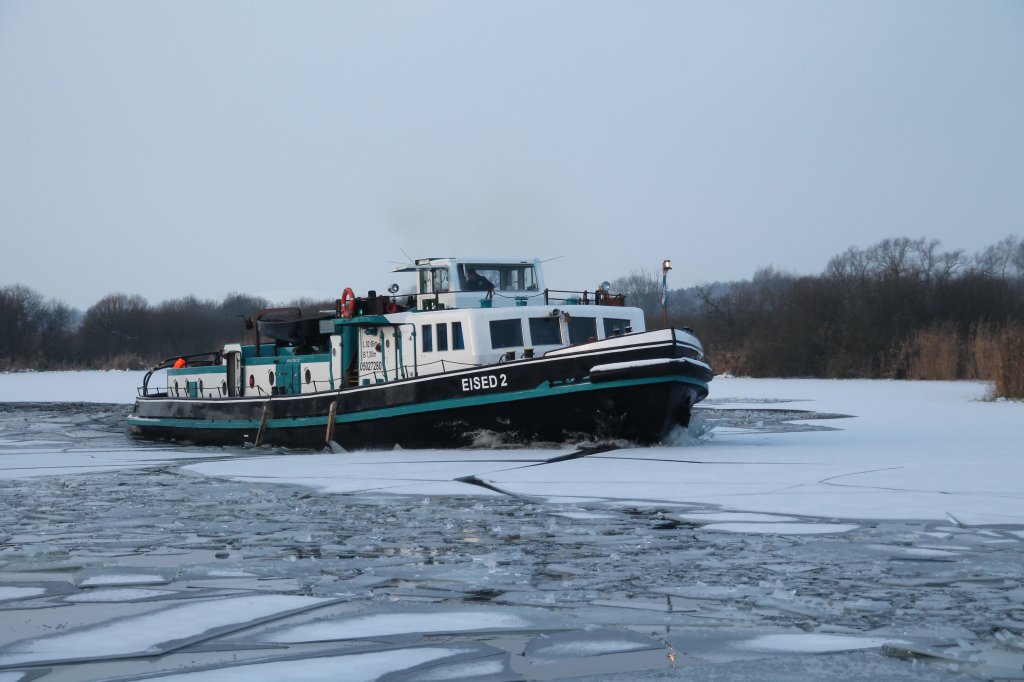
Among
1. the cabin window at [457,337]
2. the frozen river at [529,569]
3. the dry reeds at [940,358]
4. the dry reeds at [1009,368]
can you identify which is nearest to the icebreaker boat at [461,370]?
the cabin window at [457,337]

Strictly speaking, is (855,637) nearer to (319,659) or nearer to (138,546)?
(319,659)

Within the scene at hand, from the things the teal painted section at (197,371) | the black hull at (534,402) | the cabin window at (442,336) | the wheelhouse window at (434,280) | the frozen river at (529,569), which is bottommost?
the frozen river at (529,569)

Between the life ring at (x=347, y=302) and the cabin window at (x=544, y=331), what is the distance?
10.8 feet

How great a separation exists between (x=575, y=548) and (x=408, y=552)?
4.11 feet

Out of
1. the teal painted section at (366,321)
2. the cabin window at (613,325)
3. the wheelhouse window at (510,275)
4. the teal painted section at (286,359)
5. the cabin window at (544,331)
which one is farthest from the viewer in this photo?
the teal painted section at (286,359)

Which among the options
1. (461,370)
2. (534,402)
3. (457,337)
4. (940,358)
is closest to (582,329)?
(457,337)

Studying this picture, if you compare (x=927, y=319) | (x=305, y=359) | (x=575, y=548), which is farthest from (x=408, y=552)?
(x=927, y=319)

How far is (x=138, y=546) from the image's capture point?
8.47 meters

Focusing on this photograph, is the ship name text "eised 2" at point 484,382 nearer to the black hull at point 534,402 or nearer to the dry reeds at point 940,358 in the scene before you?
the black hull at point 534,402

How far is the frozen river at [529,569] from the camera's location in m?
5.26

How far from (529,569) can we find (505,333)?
10.2 m

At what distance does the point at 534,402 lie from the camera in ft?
52.4

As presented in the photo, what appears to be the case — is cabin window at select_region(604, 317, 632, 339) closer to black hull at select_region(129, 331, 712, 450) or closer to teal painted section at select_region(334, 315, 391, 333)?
black hull at select_region(129, 331, 712, 450)

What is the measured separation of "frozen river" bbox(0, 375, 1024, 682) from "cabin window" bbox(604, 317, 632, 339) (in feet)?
12.7
